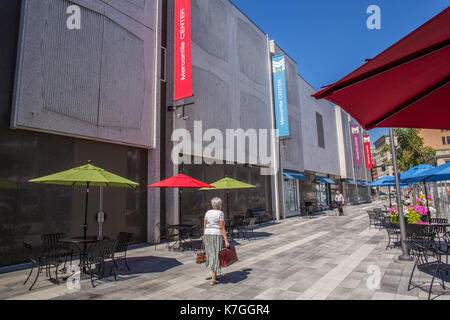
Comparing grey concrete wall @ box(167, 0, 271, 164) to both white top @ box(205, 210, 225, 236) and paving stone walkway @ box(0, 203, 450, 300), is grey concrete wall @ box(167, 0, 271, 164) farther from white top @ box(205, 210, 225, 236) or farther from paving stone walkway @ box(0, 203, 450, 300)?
white top @ box(205, 210, 225, 236)

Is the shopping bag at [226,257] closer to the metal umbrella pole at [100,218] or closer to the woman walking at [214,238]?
the woman walking at [214,238]

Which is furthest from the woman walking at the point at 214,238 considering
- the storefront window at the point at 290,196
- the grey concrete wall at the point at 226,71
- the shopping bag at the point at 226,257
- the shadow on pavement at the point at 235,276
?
the storefront window at the point at 290,196

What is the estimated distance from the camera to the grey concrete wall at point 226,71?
1341 centimetres

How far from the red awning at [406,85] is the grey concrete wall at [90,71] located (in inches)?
331

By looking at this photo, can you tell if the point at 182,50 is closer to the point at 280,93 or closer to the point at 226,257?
the point at 226,257

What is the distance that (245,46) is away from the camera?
18.3 m

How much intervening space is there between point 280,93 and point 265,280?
17140 millimetres

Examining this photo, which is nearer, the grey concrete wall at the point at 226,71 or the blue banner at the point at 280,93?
the grey concrete wall at the point at 226,71

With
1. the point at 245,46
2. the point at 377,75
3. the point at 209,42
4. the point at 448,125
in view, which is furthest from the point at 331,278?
the point at 245,46

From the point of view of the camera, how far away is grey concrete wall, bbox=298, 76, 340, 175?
1052 inches

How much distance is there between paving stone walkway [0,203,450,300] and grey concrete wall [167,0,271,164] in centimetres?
683

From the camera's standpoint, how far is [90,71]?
360 inches

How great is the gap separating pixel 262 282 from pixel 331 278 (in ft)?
5.06

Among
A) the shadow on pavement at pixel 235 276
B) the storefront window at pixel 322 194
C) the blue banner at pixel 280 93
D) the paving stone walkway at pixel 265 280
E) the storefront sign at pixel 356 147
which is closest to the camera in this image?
the paving stone walkway at pixel 265 280
